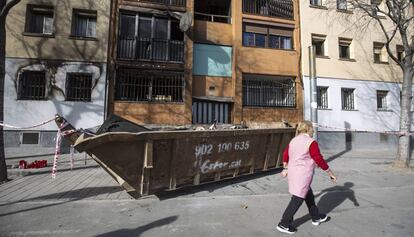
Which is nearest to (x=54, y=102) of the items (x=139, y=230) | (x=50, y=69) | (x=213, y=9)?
(x=50, y=69)

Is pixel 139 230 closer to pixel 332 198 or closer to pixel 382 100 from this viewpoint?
pixel 332 198

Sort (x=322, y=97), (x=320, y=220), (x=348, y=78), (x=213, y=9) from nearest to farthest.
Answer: (x=320, y=220) < (x=322, y=97) < (x=348, y=78) < (x=213, y=9)

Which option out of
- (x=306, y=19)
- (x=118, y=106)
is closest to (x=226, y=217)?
(x=118, y=106)

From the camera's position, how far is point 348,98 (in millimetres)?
17094

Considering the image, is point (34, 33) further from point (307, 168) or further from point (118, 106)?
point (307, 168)

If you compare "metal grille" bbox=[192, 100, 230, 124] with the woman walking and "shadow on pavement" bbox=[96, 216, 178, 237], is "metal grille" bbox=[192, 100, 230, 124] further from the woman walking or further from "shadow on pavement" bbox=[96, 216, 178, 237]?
the woman walking

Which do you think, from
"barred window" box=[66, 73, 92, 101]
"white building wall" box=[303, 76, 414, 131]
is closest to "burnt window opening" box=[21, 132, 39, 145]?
"barred window" box=[66, 73, 92, 101]

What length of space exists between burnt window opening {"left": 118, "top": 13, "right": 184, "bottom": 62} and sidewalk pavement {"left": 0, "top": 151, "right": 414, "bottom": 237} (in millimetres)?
7968

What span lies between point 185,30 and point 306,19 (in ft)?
26.3

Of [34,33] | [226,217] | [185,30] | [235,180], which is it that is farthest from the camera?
[185,30]

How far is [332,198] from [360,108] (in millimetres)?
13247

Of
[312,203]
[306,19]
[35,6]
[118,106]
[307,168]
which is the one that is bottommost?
[312,203]

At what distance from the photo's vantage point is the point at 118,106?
13.5m

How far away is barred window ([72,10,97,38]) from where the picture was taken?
13680 millimetres
